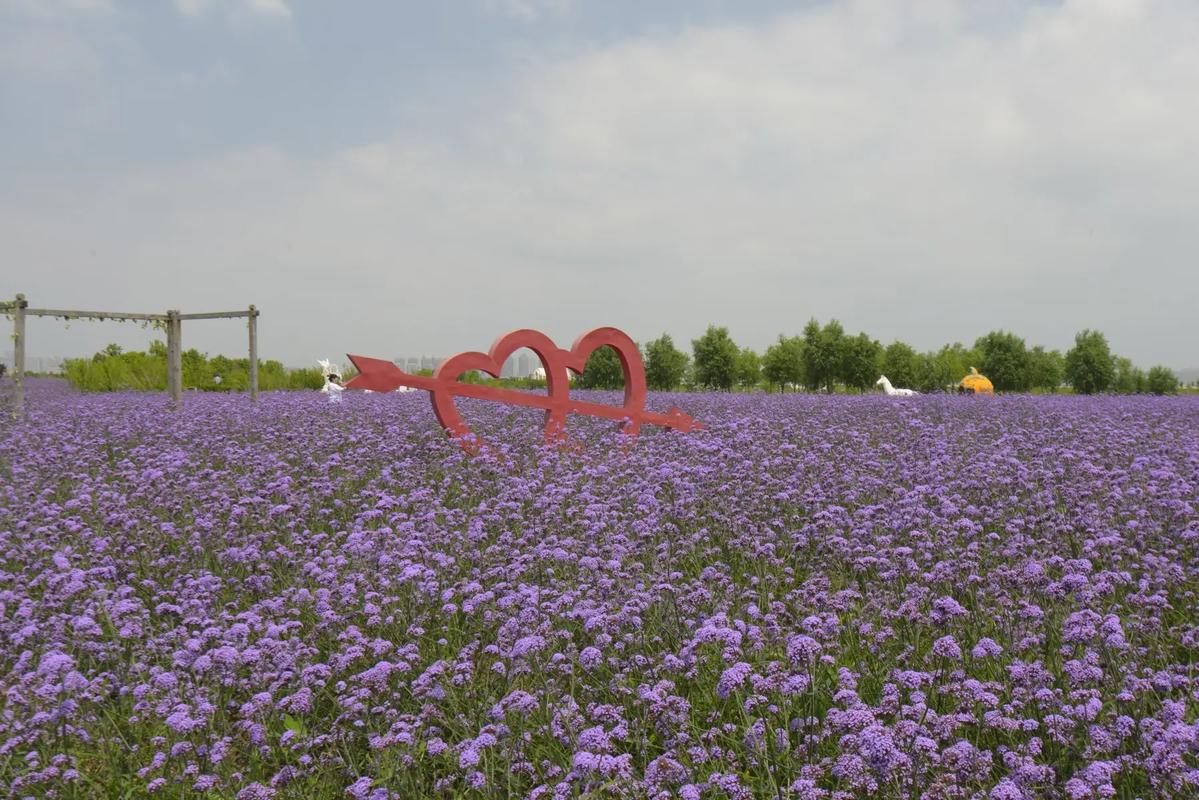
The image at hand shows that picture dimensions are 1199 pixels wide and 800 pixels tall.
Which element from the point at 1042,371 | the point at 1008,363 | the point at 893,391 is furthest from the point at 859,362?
the point at 893,391

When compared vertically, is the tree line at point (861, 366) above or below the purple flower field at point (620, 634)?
above

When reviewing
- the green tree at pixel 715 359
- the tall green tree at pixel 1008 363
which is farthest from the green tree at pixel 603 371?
the tall green tree at pixel 1008 363

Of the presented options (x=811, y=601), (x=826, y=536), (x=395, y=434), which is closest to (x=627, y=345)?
(x=395, y=434)

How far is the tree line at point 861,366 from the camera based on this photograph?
155 ft

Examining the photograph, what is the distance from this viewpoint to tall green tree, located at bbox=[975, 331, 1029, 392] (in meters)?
50.2

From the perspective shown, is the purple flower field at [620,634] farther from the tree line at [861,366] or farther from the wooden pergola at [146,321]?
the tree line at [861,366]

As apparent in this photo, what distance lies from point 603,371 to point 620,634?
41195 millimetres

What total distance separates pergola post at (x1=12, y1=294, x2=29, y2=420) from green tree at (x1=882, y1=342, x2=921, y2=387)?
48.6m

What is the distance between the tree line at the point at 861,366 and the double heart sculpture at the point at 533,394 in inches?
1331

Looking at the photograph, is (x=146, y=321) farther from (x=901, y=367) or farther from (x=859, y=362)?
(x=901, y=367)

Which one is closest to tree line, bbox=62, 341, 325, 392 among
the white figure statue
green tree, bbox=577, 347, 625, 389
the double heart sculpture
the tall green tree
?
the white figure statue

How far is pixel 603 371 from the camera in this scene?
4466cm

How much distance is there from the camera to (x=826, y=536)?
4.68m

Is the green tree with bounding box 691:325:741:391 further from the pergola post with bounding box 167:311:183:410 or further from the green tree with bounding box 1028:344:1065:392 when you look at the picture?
the pergola post with bounding box 167:311:183:410
